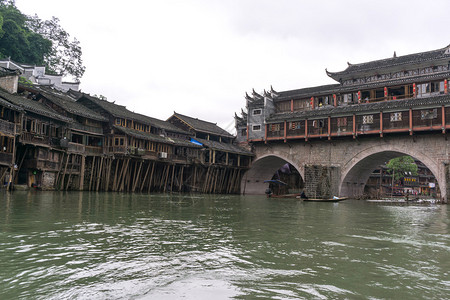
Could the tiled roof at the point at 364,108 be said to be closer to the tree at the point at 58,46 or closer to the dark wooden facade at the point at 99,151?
the dark wooden facade at the point at 99,151

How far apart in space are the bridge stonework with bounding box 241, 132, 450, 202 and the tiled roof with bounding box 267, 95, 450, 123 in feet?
8.11

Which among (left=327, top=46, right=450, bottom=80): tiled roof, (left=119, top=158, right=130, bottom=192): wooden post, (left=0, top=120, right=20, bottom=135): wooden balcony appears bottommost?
(left=119, top=158, right=130, bottom=192): wooden post

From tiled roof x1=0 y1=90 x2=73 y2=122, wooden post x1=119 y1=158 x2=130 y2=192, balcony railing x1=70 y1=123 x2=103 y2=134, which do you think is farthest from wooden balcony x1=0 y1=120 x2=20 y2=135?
wooden post x1=119 y1=158 x2=130 y2=192

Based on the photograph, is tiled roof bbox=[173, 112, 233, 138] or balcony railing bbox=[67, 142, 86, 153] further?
tiled roof bbox=[173, 112, 233, 138]

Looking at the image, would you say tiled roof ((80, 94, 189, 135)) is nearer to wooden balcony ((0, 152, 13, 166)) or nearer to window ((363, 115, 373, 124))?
wooden balcony ((0, 152, 13, 166))

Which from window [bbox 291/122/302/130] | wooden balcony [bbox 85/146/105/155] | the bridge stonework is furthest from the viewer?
window [bbox 291/122/302/130]

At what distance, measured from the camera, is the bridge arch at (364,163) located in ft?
98.0

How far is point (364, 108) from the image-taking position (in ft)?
106

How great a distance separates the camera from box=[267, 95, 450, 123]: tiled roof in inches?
1133

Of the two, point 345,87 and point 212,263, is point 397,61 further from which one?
point 212,263

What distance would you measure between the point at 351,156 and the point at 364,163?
174 cm

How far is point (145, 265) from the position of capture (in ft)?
18.0

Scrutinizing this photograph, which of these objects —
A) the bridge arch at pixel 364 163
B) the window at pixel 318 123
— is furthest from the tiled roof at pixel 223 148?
the bridge arch at pixel 364 163

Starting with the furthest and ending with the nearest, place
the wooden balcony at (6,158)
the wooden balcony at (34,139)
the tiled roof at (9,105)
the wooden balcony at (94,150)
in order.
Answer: the wooden balcony at (94,150) → the wooden balcony at (34,139) → the wooden balcony at (6,158) → the tiled roof at (9,105)
